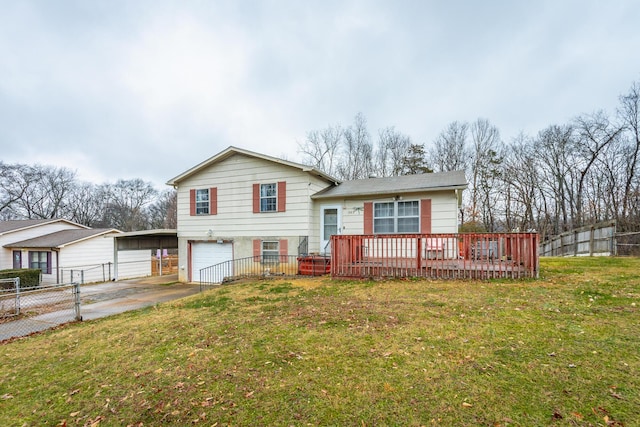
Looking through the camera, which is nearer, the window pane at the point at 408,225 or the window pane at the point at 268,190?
the window pane at the point at 408,225

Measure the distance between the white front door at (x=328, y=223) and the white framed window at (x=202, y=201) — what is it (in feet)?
19.7

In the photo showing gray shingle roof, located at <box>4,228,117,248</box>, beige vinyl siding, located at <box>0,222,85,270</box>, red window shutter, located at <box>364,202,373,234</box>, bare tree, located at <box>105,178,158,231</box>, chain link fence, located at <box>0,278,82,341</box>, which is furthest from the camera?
bare tree, located at <box>105,178,158,231</box>

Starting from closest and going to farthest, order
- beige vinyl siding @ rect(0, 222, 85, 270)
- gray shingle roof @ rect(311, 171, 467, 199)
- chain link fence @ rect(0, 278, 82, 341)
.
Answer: chain link fence @ rect(0, 278, 82, 341), gray shingle roof @ rect(311, 171, 467, 199), beige vinyl siding @ rect(0, 222, 85, 270)

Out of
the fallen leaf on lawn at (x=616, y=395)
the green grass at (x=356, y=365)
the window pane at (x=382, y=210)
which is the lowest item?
the green grass at (x=356, y=365)

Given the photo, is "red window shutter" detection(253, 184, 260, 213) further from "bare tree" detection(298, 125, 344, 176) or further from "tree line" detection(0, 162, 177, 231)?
"tree line" detection(0, 162, 177, 231)

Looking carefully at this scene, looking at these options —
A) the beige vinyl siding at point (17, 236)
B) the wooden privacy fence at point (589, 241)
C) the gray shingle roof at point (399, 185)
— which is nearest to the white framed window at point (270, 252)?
the gray shingle roof at point (399, 185)

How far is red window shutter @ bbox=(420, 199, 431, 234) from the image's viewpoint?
35.3 feet

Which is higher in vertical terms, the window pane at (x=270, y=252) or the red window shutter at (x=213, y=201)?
the red window shutter at (x=213, y=201)

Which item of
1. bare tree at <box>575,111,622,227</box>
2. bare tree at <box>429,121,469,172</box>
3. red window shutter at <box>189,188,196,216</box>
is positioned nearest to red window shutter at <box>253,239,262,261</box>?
red window shutter at <box>189,188,196,216</box>

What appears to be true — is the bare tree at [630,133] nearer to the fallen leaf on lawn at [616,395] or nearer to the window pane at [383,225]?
the window pane at [383,225]

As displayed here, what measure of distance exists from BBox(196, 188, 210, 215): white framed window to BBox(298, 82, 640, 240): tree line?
14.9m

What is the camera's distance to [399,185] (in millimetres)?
11508

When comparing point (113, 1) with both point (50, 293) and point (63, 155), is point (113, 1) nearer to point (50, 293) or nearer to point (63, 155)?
point (50, 293)

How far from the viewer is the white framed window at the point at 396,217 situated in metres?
11.1
